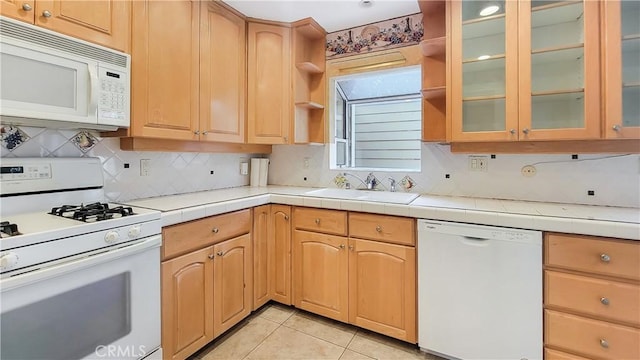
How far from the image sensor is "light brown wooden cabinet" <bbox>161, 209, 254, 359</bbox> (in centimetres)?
159

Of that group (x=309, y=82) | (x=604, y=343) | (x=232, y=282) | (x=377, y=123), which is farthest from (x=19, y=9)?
(x=604, y=343)

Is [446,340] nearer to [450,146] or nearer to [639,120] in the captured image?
[450,146]

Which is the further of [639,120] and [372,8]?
[372,8]

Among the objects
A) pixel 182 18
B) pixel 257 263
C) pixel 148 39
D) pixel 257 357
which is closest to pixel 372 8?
pixel 182 18

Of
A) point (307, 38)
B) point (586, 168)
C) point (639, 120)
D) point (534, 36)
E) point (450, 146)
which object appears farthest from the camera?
point (307, 38)

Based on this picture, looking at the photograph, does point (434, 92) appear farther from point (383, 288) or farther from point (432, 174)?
point (383, 288)

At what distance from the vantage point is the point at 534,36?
5.63ft

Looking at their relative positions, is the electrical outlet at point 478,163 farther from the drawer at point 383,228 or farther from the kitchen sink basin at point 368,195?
the drawer at point 383,228

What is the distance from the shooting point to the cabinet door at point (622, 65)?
5.01 feet

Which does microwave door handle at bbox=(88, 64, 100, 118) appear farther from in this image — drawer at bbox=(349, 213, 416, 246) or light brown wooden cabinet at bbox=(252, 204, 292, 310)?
drawer at bbox=(349, 213, 416, 246)

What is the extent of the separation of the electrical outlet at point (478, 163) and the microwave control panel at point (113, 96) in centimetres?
220

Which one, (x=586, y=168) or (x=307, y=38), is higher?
(x=307, y=38)

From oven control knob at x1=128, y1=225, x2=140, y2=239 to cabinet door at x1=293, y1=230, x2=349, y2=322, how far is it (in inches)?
42.4

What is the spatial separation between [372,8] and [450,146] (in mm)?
1178
